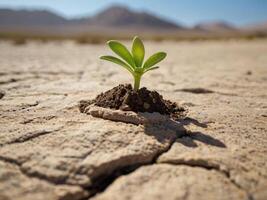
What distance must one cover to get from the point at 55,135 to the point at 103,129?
0.23 meters

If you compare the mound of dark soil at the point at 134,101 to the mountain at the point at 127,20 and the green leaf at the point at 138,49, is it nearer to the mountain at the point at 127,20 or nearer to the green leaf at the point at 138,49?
the green leaf at the point at 138,49

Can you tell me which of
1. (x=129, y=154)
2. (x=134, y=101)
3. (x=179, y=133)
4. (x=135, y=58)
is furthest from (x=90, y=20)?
(x=129, y=154)

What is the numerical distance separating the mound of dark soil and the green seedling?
0.22 ft

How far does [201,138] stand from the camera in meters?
1.70

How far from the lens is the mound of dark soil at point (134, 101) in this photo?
193 centimetres

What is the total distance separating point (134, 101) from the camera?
1.93 meters

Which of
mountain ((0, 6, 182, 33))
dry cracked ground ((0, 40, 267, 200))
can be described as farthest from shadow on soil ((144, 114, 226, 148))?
mountain ((0, 6, 182, 33))

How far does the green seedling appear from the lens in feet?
6.44

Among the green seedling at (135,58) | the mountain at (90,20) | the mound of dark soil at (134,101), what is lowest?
the mound of dark soil at (134,101)

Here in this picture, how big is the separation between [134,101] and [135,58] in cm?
28

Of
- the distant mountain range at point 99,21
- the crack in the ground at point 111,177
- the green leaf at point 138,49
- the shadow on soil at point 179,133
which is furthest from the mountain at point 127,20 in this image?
the crack in the ground at point 111,177

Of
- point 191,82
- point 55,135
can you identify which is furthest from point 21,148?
point 191,82

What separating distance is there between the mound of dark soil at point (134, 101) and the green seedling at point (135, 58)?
67mm

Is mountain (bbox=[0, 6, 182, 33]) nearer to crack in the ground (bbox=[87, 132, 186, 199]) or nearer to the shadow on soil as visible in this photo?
the shadow on soil
